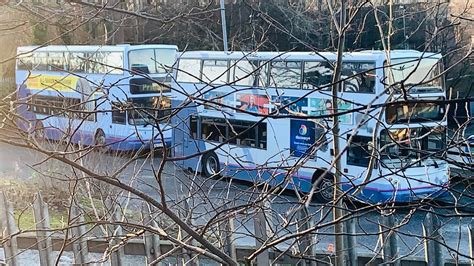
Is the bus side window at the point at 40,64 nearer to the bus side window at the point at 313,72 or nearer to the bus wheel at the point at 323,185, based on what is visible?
the bus wheel at the point at 323,185

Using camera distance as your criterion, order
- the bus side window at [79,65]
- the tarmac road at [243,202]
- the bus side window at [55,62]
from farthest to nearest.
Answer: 1. the bus side window at [79,65]
2. the bus side window at [55,62]
3. the tarmac road at [243,202]

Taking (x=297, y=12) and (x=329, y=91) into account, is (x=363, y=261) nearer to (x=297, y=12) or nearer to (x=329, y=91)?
(x=329, y=91)

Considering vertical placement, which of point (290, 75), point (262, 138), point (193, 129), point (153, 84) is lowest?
point (262, 138)

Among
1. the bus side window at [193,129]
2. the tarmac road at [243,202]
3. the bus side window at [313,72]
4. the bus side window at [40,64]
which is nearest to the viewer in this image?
the tarmac road at [243,202]

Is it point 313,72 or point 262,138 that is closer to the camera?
point 313,72

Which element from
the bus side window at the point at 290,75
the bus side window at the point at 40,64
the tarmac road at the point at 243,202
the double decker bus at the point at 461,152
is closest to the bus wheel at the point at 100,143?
the tarmac road at the point at 243,202

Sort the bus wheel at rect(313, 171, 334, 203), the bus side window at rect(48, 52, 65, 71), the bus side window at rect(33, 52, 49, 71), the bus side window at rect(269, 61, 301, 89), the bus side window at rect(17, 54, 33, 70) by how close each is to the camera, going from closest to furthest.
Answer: the bus wheel at rect(313, 171, 334, 203), the bus side window at rect(17, 54, 33, 70), the bus side window at rect(48, 52, 65, 71), the bus side window at rect(33, 52, 49, 71), the bus side window at rect(269, 61, 301, 89)

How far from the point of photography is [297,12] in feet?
47.1

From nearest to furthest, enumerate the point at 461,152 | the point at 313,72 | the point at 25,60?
the point at 461,152 → the point at 25,60 → the point at 313,72

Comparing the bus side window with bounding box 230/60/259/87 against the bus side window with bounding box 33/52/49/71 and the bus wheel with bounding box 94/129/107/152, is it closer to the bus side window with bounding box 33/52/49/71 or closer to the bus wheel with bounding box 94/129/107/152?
the bus wheel with bounding box 94/129/107/152

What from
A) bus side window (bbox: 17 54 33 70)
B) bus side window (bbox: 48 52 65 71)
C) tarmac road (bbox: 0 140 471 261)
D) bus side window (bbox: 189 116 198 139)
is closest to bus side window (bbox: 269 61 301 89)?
bus side window (bbox: 189 116 198 139)

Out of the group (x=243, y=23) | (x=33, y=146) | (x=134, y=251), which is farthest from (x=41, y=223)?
(x=243, y=23)

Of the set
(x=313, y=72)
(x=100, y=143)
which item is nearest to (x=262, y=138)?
(x=313, y=72)

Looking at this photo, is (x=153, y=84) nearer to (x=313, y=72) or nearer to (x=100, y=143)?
(x=100, y=143)
